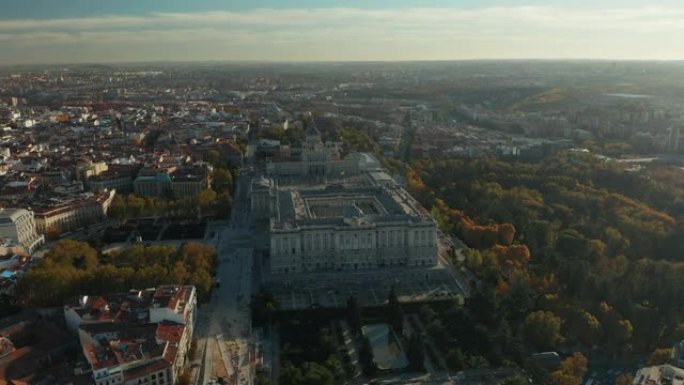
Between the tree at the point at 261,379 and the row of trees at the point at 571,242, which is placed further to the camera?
the row of trees at the point at 571,242

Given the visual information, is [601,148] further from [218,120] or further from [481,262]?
[218,120]

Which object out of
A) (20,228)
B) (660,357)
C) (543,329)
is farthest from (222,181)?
(660,357)

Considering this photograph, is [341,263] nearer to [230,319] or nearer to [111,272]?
[230,319]

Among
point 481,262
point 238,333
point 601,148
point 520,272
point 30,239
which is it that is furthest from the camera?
point 601,148

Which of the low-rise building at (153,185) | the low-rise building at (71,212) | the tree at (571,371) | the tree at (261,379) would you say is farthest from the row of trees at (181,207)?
the tree at (571,371)

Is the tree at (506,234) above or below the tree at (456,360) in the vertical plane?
above

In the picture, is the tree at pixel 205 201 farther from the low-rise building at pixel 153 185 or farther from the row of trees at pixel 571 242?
the row of trees at pixel 571 242

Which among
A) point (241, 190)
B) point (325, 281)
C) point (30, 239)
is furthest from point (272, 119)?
point (325, 281)

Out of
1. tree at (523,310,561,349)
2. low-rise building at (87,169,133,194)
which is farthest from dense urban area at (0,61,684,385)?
low-rise building at (87,169,133,194)
